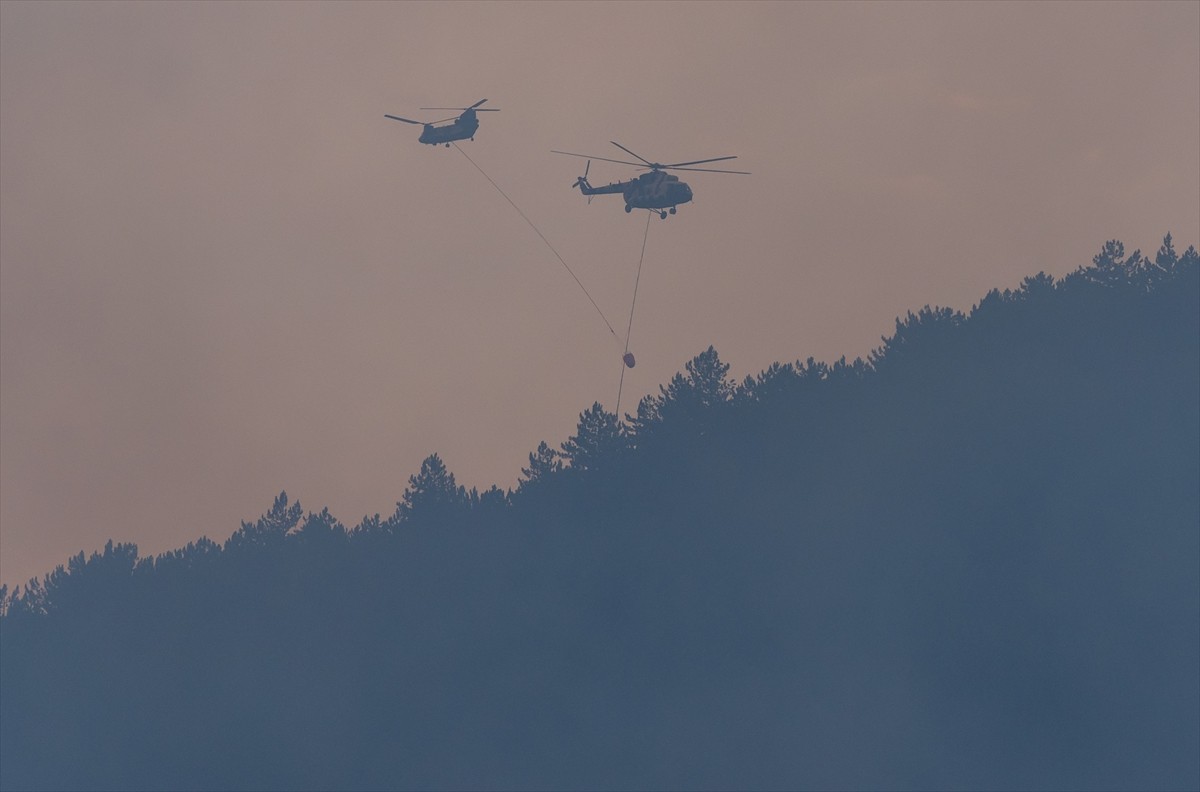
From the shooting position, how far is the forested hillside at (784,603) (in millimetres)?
96688

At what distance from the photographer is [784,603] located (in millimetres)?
106312

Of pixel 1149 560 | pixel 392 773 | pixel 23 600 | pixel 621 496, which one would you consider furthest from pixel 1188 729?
pixel 23 600

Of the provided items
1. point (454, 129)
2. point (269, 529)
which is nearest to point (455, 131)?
point (454, 129)

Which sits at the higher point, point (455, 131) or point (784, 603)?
point (455, 131)

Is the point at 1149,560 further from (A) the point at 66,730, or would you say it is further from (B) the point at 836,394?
(A) the point at 66,730

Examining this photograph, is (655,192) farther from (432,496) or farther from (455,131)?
(432,496)

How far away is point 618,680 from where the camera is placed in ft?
345

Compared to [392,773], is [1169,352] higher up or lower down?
higher up

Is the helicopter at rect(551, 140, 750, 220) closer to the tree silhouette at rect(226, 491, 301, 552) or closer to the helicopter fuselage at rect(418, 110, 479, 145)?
the helicopter fuselage at rect(418, 110, 479, 145)

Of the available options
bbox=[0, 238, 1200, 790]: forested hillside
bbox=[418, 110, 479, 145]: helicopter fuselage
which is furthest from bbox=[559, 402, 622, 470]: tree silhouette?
bbox=[418, 110, 479, 145]: helicopter fuselage

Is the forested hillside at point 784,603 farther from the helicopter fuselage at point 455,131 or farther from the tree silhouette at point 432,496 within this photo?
the helicopter fuselage at point 455,131

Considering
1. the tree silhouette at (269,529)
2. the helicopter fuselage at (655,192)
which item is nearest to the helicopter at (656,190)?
the helicopter fuselage at (655,192)

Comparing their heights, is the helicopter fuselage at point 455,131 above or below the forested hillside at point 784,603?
above

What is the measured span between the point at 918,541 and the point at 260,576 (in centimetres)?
5184
